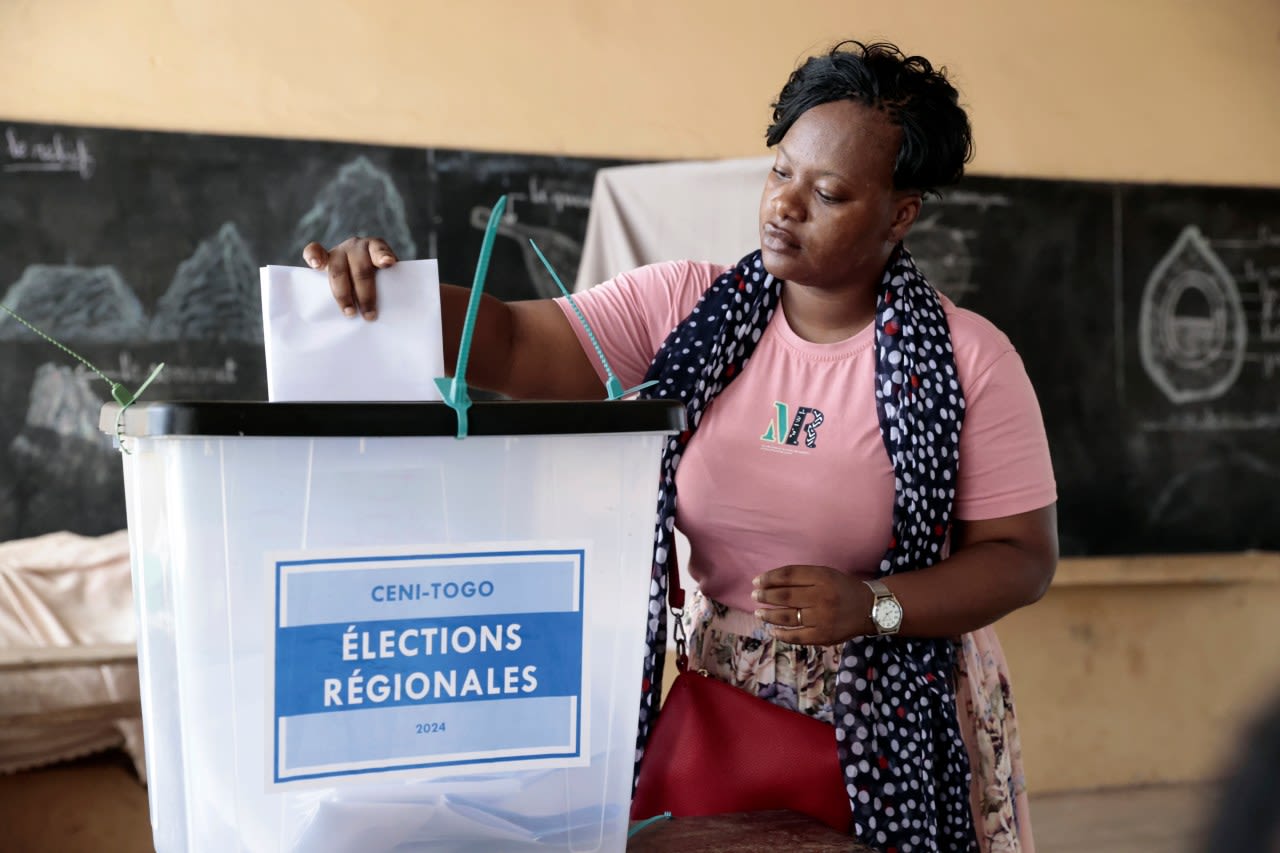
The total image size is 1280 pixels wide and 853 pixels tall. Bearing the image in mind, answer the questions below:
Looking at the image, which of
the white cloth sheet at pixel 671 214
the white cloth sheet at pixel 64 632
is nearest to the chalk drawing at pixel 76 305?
the white cloth sheet at pixel 64 632

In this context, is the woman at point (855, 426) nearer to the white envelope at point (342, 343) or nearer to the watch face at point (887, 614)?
the watch face at point (887, 614)

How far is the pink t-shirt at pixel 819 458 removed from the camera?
1.08 meters

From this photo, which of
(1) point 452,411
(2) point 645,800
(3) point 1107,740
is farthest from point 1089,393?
(1) point 452,411

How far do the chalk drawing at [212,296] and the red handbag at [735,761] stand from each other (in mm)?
2269

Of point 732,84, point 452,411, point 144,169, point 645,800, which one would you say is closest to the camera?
point 452,411

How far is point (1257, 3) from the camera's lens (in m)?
3.68

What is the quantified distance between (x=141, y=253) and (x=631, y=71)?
1.36m

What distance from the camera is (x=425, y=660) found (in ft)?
1.98

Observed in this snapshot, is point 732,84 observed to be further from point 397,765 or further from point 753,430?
point 397,765

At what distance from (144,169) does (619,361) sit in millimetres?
2165

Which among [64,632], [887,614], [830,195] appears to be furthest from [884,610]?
[64,632]

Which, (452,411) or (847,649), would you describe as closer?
(452,411)

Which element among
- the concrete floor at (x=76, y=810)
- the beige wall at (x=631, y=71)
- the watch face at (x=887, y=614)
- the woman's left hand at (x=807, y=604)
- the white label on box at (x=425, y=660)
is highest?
the beige wall at (x=631, y=71)

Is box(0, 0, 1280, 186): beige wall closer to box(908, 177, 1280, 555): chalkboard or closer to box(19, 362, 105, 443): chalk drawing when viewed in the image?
box(908, 177, 1280, 555): chalkboard
